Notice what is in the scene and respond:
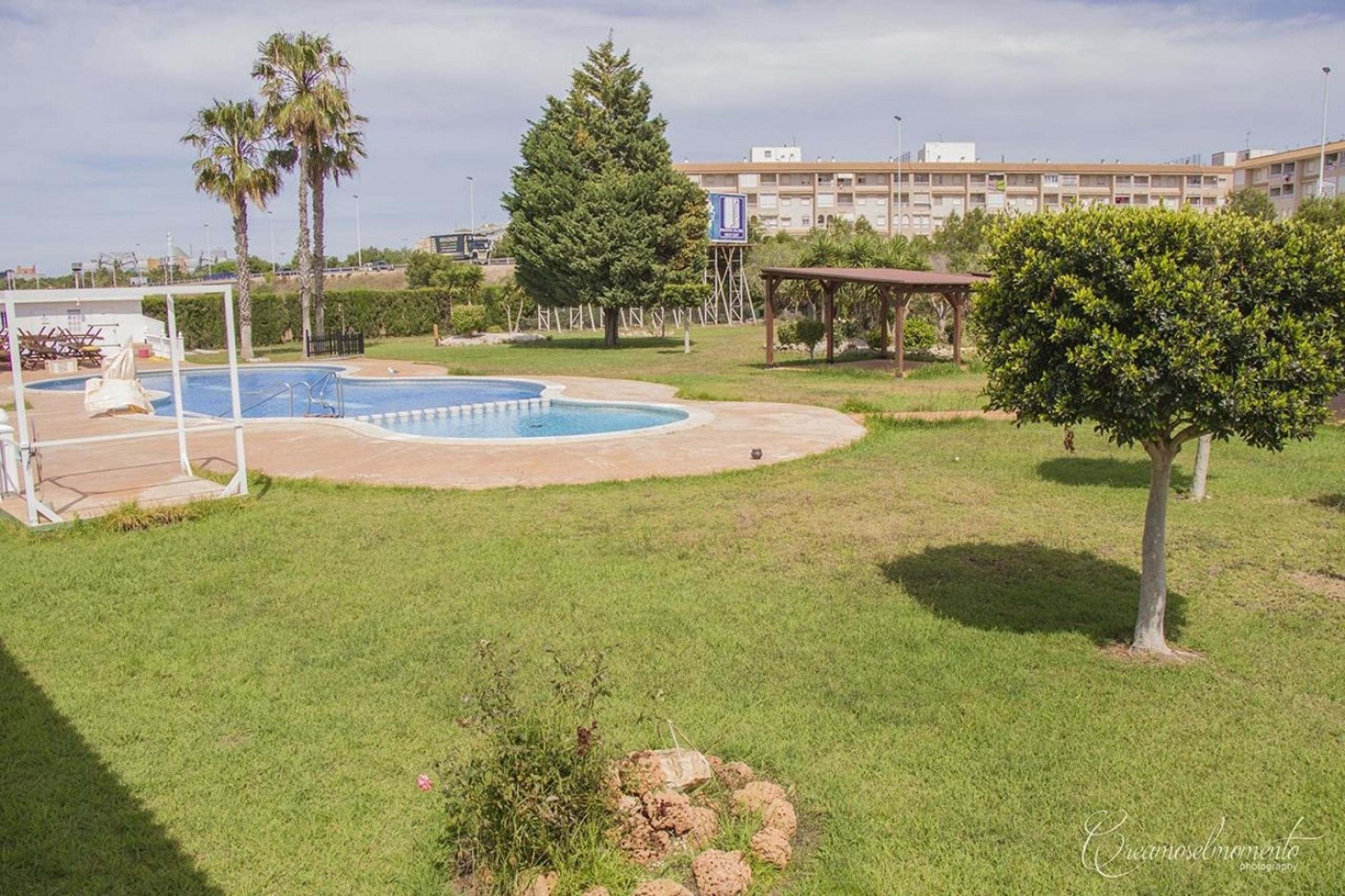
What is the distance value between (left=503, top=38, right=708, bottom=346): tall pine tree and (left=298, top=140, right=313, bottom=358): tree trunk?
247 inches

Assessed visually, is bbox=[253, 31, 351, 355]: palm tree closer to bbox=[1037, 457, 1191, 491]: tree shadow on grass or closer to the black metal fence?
the black metal fence

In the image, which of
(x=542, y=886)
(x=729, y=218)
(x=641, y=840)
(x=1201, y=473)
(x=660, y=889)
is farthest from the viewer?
(x=729, y=218)

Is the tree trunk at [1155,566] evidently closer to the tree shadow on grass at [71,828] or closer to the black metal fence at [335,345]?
the tree shadow on grass at [71,828]

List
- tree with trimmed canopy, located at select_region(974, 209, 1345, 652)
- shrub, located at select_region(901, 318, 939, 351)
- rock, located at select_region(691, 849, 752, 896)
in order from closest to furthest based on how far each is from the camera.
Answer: rock, located at select_region(691, 849, 752, 896) < tree with trimmed canopy, located at select_region(974, 209, 1345, 652) < shrub, located at select_region(901, 318, 939, 351)

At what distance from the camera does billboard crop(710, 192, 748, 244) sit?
42125 mm

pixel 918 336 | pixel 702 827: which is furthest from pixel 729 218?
pixel 702 827

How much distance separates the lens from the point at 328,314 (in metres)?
38.3

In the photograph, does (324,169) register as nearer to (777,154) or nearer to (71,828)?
(71,828)

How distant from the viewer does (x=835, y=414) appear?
1666 centimetres

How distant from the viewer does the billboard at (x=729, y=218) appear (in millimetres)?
42125

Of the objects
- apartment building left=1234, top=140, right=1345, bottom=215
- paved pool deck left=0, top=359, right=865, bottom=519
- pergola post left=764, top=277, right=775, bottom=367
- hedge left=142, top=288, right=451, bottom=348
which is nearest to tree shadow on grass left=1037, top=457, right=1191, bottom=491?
paved pool deck left=0, top=359, right=865, bottom=519

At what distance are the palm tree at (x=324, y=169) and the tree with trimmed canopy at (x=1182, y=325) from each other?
28262 mm

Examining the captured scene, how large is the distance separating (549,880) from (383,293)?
128ft

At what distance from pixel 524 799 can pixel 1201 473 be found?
8.33m
